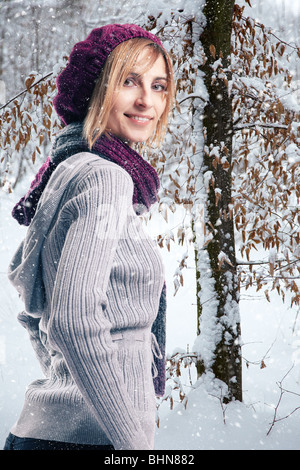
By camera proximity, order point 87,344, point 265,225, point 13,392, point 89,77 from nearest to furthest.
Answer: point 87,344 → point 89,77 → point 265,225 → point 13,392

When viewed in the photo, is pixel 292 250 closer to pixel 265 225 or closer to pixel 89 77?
pixel 265 225

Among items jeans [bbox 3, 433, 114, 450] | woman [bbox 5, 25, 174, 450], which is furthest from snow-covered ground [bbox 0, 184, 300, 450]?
jeans [bbox 3, 433, 114, 450]

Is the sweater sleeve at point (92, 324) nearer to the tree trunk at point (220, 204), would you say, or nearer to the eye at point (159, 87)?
the eye at point (159, 87)

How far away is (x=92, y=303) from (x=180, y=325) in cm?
658

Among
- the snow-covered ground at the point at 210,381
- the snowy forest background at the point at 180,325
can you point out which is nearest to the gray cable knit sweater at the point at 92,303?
the snowy forest background at the point at 180,325

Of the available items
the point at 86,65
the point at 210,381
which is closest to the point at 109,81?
the point at 86,65

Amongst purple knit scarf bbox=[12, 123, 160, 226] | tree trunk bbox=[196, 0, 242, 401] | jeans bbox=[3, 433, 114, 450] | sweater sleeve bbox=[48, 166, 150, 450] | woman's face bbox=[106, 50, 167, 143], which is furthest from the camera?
tree trunk bbox=[196, 0, 242, 401]

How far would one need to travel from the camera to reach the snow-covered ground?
11.4 feet

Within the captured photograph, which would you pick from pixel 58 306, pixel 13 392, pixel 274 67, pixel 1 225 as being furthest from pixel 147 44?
pixel 1 225

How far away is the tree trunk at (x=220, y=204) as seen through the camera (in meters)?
3.45

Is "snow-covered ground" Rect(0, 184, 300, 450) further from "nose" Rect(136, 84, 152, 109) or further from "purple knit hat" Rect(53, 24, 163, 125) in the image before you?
"purple knit hat" Rect(53, 24, 163, 125)

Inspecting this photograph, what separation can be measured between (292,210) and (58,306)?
308 centimetres

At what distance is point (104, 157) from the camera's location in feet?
4.60
